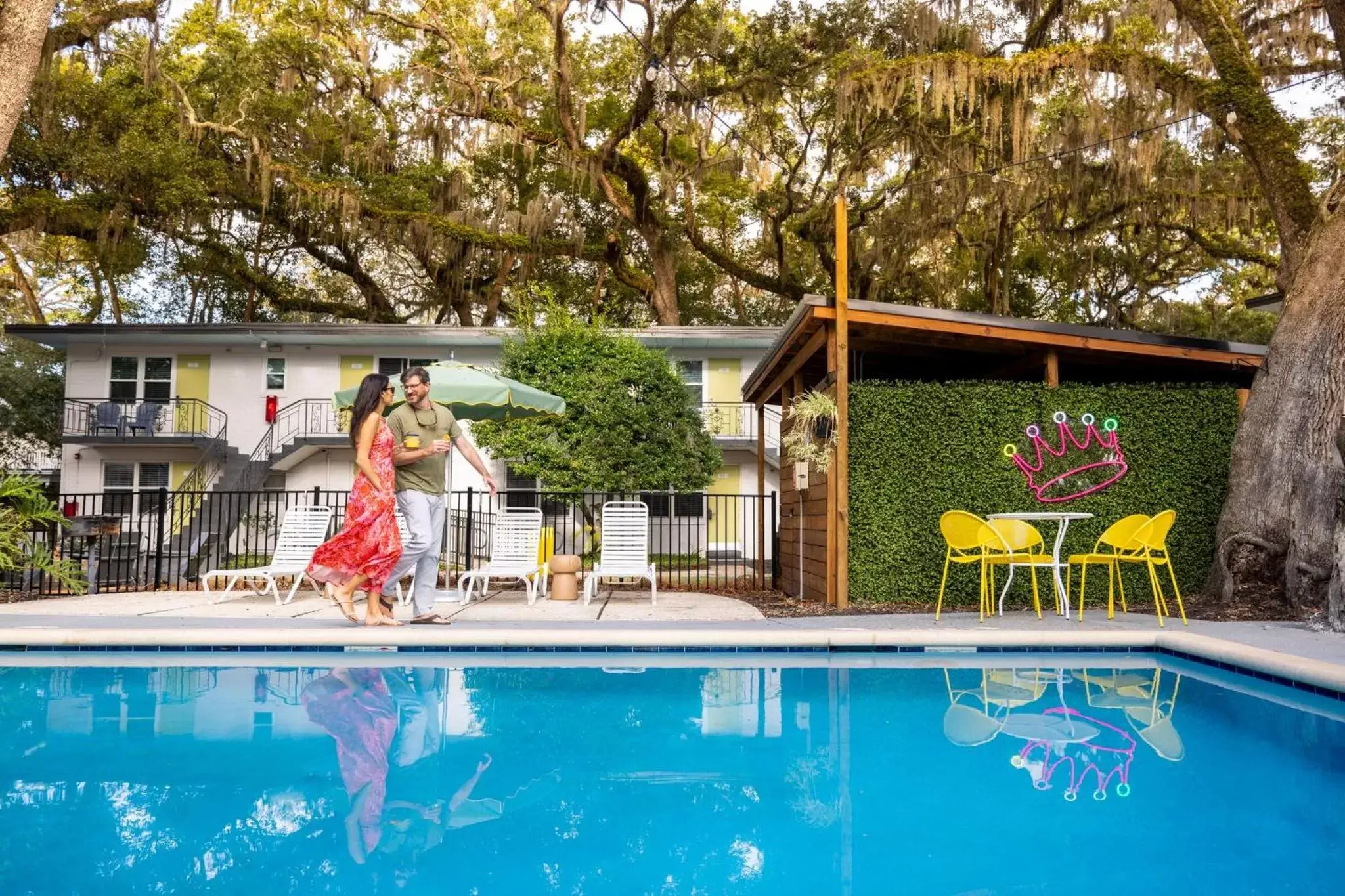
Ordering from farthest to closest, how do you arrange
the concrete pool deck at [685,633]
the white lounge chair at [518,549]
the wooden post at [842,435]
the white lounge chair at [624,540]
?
the white lounge chair at [518,549] < the white lounge chair at [624,540] < the wooden post at [842,435] < the concrete pool deck at [685,633]

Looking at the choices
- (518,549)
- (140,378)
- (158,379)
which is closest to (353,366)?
(158,379)

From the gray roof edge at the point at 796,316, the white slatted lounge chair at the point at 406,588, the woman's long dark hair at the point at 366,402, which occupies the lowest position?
the white slatted lounge chair at the point at 406,588

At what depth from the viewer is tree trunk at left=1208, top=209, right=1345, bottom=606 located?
772 centimetres

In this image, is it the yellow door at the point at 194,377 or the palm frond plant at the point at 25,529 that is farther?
the yellow door at the point at 194,377

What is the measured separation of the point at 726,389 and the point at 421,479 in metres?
13.0

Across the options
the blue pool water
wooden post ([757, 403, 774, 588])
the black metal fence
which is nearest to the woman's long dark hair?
the blue pool water

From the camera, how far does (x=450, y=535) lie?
1691 centimetres

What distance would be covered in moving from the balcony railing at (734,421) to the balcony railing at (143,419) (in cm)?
972

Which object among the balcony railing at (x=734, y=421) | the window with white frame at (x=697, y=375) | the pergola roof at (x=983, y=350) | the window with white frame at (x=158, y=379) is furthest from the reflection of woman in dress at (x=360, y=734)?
the window with white frame at (x=158, y=379)

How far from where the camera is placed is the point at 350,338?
18.1 metres

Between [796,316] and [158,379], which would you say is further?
[158,379]

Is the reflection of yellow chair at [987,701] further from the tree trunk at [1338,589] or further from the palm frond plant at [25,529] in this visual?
the palm frond plant at [25,529]

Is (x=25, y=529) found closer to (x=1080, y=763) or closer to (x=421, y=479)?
(x=421, y=479)

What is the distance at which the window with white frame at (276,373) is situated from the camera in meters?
18.8
